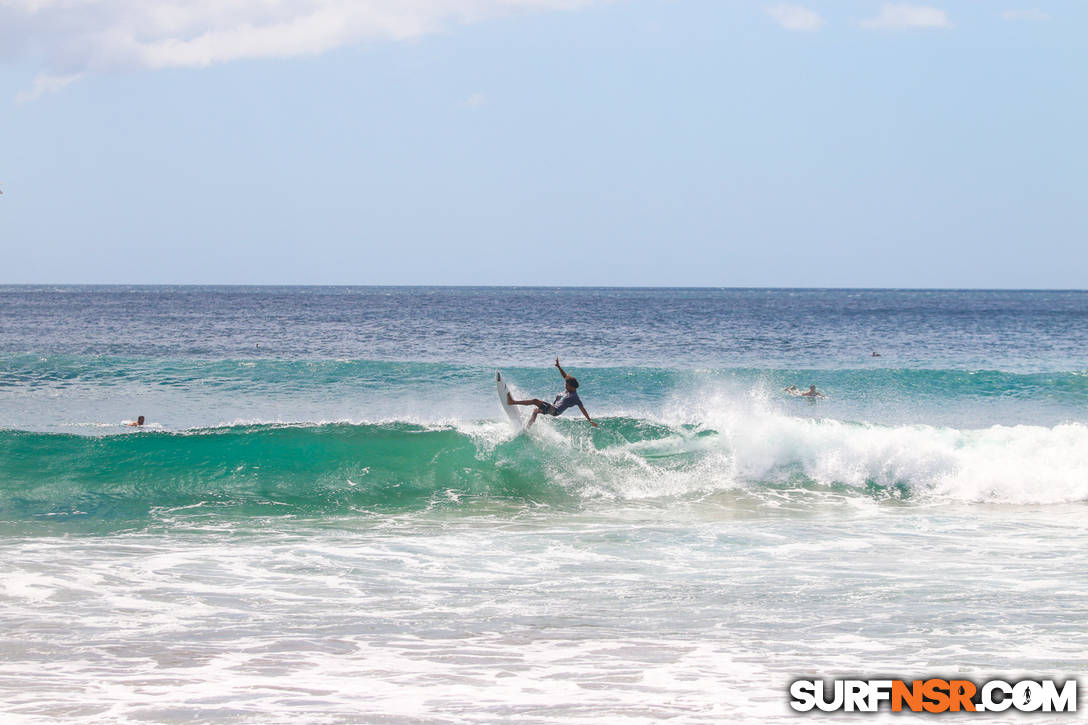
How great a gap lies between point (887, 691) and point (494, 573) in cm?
481

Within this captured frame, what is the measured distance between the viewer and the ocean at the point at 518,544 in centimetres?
705

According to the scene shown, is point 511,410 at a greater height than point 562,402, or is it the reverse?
point 562,402

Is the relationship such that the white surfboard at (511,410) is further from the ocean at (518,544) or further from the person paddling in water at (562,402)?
the person paddling in water at (562,402)

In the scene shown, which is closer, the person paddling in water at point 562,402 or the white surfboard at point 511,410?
the person paddling in water at point 562,402

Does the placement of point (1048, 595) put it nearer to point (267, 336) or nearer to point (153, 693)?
point (153, 693)

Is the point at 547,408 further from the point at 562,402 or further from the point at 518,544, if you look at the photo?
the point at 518,544

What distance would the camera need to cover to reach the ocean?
7.05 meters

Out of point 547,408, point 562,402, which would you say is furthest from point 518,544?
point 547,408

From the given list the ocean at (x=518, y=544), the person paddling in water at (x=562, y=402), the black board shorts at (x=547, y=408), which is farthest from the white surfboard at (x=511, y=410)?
the black board shorts at (x=547, y=408)

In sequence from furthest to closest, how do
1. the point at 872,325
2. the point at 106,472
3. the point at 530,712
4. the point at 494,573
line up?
the point at 872,325 → the point at 106,472 → the point at 494,573 → the point at 530,712

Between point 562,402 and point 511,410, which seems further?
point 511,410

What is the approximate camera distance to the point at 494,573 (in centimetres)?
1051

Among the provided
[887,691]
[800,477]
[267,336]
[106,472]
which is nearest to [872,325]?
[267,336]

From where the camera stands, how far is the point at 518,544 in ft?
40.0
